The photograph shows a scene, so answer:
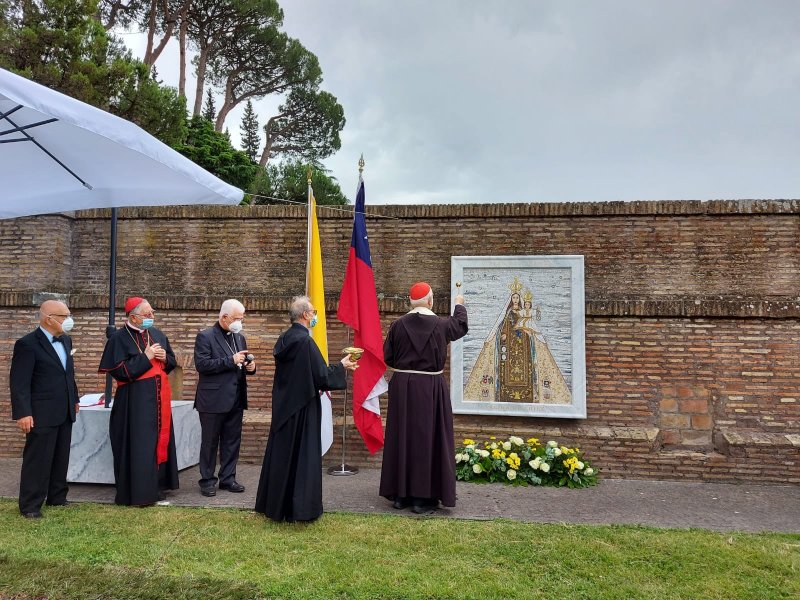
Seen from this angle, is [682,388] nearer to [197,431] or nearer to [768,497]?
[768,497]

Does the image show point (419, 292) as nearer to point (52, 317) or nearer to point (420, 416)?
point (420, 416)

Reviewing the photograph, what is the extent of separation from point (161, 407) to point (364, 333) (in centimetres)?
209

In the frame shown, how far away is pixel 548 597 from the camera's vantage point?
3.64 meters

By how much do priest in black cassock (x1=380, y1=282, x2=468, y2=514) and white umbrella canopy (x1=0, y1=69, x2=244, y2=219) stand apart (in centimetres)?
206

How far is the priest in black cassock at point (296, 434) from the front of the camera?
4.86 metres

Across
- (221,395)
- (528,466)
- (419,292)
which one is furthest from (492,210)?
(221,395)

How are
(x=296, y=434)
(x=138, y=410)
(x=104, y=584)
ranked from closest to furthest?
(x=104, y=584), (x=296, y=434), (x=138, y=410)

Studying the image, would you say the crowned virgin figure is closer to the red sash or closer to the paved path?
the paved path

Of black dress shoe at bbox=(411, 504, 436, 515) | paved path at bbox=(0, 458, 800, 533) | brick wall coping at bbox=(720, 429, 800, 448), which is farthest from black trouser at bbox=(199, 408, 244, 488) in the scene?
brick wall coping at bbox=(720, 429, 800, 448)

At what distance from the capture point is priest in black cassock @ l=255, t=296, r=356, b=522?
4.86 metres

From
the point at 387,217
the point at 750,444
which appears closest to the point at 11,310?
the point at 387,217

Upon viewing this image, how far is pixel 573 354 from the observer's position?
23.5ft

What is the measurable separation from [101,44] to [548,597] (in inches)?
549

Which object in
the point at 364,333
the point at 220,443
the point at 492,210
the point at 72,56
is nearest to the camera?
the point at 220,443
